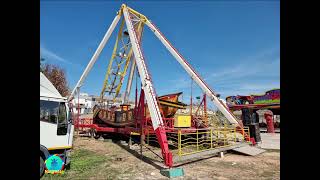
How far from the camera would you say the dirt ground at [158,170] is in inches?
329

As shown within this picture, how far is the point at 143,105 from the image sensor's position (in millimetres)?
12492

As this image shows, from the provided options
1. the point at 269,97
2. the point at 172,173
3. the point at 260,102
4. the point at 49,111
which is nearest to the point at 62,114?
the point at 49,111

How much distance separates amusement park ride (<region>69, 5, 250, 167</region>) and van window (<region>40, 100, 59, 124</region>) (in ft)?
12.5

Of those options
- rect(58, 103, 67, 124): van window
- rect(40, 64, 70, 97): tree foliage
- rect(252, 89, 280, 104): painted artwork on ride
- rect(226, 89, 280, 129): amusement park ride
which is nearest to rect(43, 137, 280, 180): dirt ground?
rect(58, 103, 67, 124): van window

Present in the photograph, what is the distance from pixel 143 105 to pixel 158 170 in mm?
4075

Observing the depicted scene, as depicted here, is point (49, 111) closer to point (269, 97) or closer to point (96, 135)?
point (96, 135)

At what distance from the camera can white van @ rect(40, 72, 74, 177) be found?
859 cm

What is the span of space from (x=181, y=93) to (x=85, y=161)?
7.99 m

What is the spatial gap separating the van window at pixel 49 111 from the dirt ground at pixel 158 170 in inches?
Result: 75.1
